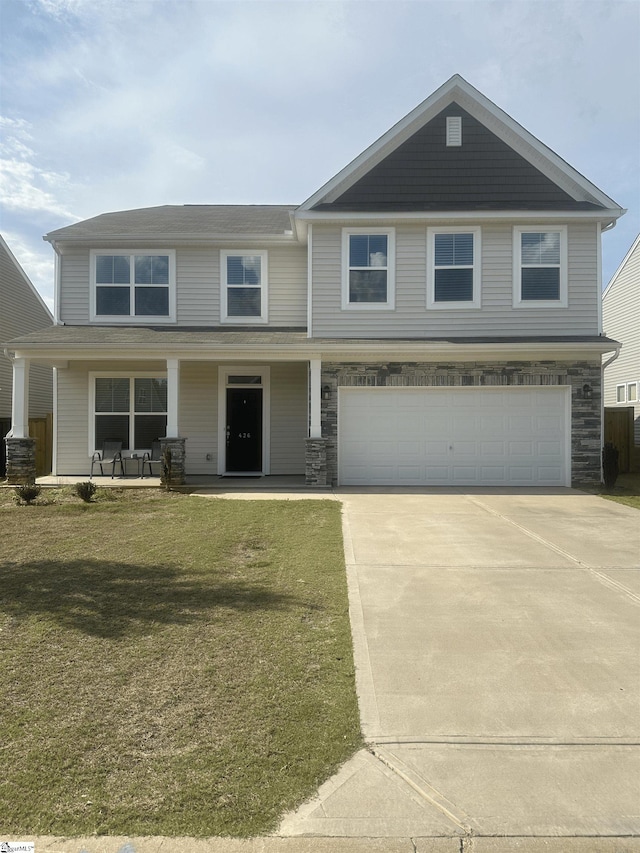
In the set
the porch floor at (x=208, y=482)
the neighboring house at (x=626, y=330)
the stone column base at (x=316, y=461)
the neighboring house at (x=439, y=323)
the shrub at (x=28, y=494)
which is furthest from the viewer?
the neighboring house at (x=626, y=330)

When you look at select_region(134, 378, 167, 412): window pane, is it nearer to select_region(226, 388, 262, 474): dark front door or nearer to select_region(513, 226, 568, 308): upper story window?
select_region(226, 388, 262, 474): dark front door

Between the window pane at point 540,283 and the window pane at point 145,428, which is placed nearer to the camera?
the window pane at point 540,283

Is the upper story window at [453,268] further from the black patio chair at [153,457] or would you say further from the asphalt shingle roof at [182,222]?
the black patio chair at [153,457]

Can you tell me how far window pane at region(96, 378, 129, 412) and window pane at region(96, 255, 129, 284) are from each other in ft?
8.09

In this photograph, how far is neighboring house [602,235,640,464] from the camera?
779 inches

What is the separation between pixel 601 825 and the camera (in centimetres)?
250

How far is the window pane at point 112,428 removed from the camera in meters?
14.5

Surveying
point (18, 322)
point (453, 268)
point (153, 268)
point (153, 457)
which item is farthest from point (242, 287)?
point (18, 322)

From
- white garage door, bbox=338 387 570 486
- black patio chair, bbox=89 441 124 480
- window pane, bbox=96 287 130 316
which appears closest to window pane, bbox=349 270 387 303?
white garage door, bbox=338 387 570 486

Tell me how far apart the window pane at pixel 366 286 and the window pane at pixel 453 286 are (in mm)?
1259

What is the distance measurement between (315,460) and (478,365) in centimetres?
422

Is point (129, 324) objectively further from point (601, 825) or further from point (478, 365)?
point (601, 825)

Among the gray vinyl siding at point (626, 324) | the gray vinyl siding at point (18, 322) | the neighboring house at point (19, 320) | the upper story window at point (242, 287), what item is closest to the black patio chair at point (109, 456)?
the upper story window at point (242, 287)

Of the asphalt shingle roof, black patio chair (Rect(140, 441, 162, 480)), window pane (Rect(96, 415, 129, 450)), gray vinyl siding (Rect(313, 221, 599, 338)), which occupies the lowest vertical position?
black patio chair (Rect(140, 441, 162, 480))
